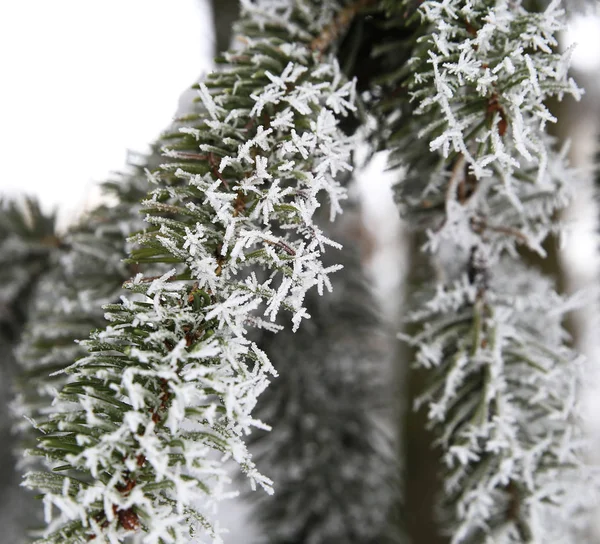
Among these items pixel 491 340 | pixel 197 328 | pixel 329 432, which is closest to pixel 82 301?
pixel 197 328

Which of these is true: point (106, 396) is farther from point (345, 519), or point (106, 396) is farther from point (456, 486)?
point (345, 519)

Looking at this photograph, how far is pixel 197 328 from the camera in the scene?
32 cm

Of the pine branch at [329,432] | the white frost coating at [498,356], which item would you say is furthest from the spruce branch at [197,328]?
the pine branch at [329,432]

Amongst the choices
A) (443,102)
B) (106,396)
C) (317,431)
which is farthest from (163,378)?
(317,431)

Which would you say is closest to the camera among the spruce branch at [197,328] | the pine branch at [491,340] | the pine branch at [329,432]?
the spruce branch at [197,328]

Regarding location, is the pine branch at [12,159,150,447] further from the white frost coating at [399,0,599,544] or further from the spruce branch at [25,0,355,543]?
the white frost coating at [399,0,599,544]

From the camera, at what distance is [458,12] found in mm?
369

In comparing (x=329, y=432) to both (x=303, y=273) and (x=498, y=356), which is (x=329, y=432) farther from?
(x=303, y=273)

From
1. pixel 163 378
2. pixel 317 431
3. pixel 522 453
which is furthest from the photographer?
pixel 317 431

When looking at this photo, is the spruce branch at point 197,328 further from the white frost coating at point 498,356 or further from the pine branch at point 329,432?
the pine branch at point 329,432

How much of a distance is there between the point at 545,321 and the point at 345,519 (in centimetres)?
56

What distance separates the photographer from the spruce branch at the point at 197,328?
0.28m

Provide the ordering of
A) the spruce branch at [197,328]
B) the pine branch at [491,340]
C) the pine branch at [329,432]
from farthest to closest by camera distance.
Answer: the pine branch at [329,432], the pine branch at [491,340], the spruce branch at [197,328]

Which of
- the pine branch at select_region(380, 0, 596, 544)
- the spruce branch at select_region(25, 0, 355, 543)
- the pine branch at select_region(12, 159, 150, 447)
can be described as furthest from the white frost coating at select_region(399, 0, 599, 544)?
the pine branch at select_region(12, 159, 150, 447)
